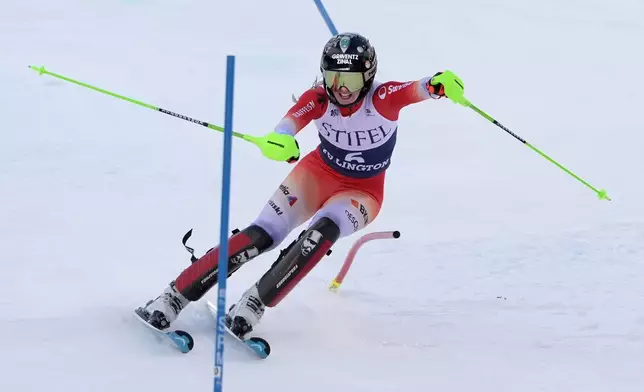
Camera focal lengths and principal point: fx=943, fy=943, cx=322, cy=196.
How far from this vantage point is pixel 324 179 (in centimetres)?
504

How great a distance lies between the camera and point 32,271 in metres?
5.17

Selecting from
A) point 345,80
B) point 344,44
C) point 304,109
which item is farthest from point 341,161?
point 344,44

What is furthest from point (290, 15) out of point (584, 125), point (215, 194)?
point (215, 194)

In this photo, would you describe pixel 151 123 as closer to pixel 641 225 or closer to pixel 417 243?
pixel 417 243

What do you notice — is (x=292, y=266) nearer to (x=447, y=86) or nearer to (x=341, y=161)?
(x=341, y=161)

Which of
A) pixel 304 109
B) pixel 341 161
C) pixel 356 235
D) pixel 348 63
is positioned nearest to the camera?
pixel 348 63

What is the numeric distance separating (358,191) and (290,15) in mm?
6985

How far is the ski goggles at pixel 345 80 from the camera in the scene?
464 cm

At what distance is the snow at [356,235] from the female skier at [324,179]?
0.22 m

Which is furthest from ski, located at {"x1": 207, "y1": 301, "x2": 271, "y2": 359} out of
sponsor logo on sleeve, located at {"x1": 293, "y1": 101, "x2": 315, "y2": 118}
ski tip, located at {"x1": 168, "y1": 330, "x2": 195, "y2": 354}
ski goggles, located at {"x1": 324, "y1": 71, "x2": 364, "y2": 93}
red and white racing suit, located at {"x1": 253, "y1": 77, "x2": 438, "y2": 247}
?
ski goggles, located at {"x1": 324, "y1": 71, "x2": 364, "y2": 93}

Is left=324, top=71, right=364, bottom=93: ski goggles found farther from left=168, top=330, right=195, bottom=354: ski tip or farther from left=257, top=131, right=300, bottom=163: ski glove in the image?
left=168, top=330, right=195, bottom=354: ski tip

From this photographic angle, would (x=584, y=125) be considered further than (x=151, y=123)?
Yes

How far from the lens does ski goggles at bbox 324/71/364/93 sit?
15.2 ft

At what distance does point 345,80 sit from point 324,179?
0.62m
